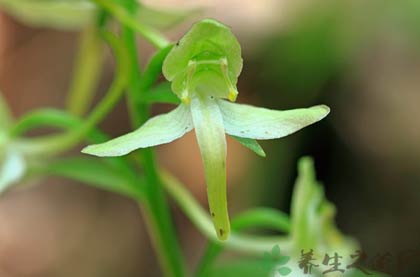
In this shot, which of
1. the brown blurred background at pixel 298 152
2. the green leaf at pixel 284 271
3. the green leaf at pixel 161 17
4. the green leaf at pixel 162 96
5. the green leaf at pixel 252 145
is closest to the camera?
the green leaf at pixel 252 145

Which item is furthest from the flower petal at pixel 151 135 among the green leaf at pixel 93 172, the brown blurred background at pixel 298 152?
the brown blurred background at pixel 298 152

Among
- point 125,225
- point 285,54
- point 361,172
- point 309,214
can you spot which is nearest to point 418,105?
point 361,172

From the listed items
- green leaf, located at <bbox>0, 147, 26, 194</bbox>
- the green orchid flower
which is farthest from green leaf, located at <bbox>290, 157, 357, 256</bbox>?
green leaf, located at <bbox>0, 147, 26, 194</bbox>

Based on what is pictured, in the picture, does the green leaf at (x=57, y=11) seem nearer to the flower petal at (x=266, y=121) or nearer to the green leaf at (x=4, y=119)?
the green leaf at (x=4, y=119)

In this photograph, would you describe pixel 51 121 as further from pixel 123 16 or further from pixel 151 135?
pixel 151 135

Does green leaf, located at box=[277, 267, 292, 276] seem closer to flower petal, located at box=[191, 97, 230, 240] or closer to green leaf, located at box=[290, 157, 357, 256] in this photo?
green leaf, located at box=[290, 157, 357, 256]

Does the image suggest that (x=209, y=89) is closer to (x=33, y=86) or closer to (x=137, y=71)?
(x=137, y=71)

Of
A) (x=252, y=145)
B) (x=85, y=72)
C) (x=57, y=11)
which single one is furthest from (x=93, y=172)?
(x=252, y=145)
